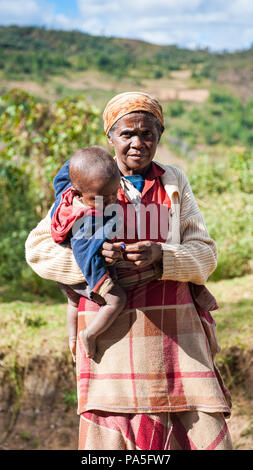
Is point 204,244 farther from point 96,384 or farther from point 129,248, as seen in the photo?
point 96,384

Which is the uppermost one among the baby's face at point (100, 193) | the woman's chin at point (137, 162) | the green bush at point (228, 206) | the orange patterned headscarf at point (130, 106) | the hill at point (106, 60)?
the hill at point (106, 60)

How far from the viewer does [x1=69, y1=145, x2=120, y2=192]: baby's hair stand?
161 cm

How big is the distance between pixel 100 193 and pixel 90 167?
85 mm

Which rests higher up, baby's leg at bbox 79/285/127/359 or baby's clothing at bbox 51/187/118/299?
baby's clothing at bbox 51/187/118/299

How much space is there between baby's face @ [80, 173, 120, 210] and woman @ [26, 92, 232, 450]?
0.14 metres

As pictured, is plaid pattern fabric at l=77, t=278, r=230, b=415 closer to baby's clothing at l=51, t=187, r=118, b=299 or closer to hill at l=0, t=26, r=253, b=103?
baby's clothing at l=51, t=187, r=118, b=299

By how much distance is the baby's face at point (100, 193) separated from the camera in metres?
1.61

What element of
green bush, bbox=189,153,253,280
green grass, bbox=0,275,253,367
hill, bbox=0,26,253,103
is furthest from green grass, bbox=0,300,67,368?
hill, bbox=0,26,253,103

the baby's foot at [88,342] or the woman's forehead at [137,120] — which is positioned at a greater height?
the woman's forehead at [137,120]

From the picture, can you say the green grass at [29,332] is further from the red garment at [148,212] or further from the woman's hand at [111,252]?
the woman's hand at [111,252]

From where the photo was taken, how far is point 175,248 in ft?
5.76

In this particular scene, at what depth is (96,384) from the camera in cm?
186

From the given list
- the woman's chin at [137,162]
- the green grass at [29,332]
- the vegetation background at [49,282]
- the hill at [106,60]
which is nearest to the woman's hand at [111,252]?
the woman's chin at [137,162]

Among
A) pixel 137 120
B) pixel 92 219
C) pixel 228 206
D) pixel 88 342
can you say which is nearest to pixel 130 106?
pixel 137 120
